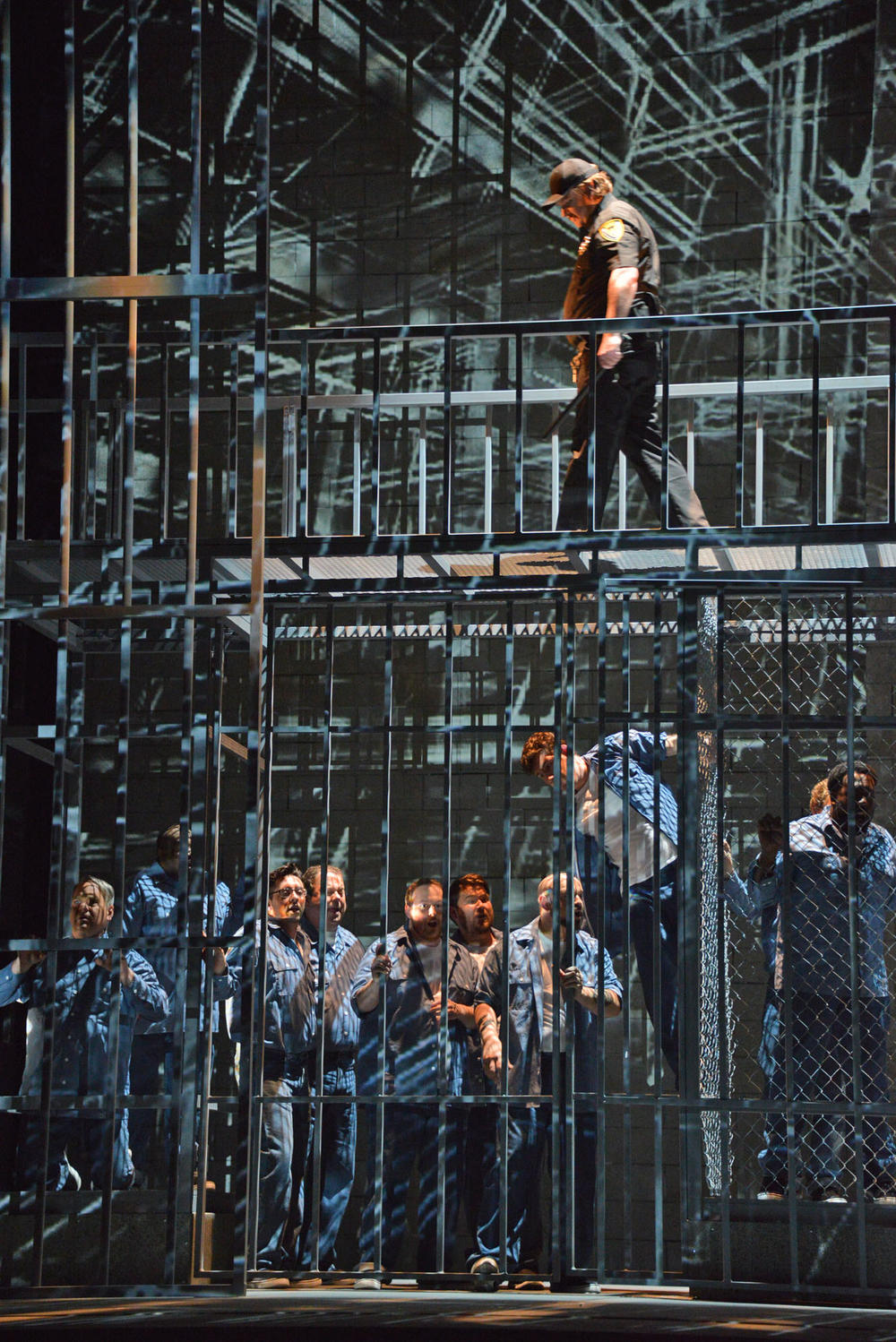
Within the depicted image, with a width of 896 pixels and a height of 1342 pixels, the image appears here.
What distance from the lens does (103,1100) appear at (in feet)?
15.2

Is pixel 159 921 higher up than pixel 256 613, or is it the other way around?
pixel 256 613

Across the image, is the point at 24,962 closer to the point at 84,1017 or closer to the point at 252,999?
the point at 84,1017

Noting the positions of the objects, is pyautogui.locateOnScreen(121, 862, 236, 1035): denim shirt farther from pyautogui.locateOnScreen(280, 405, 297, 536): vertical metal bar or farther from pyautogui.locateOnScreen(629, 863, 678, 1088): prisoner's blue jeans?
pyautogui.locateOnScreen(280, 405, 297, 536): vertical metal bar

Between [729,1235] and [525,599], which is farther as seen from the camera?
[525,599]

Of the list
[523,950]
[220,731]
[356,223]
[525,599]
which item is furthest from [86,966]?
[356,223]

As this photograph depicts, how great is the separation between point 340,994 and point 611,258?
3099 millimetres

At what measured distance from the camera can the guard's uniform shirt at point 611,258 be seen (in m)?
7.30

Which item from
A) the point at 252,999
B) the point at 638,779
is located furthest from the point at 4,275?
the point at 638,779

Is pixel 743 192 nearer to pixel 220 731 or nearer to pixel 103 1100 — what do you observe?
pixel 220 731

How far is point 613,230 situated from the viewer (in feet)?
24.0

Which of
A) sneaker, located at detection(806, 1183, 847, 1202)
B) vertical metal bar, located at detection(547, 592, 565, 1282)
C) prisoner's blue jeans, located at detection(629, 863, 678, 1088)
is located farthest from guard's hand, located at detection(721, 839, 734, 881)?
sneaker, located at detection(806, 1183, 847, 1202)

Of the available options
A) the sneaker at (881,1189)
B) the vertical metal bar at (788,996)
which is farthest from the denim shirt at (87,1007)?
the sneaker at (881,1189)

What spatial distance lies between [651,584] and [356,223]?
4.93 meters

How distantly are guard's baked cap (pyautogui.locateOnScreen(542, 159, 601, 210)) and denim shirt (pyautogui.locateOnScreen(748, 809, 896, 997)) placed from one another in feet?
9.12
